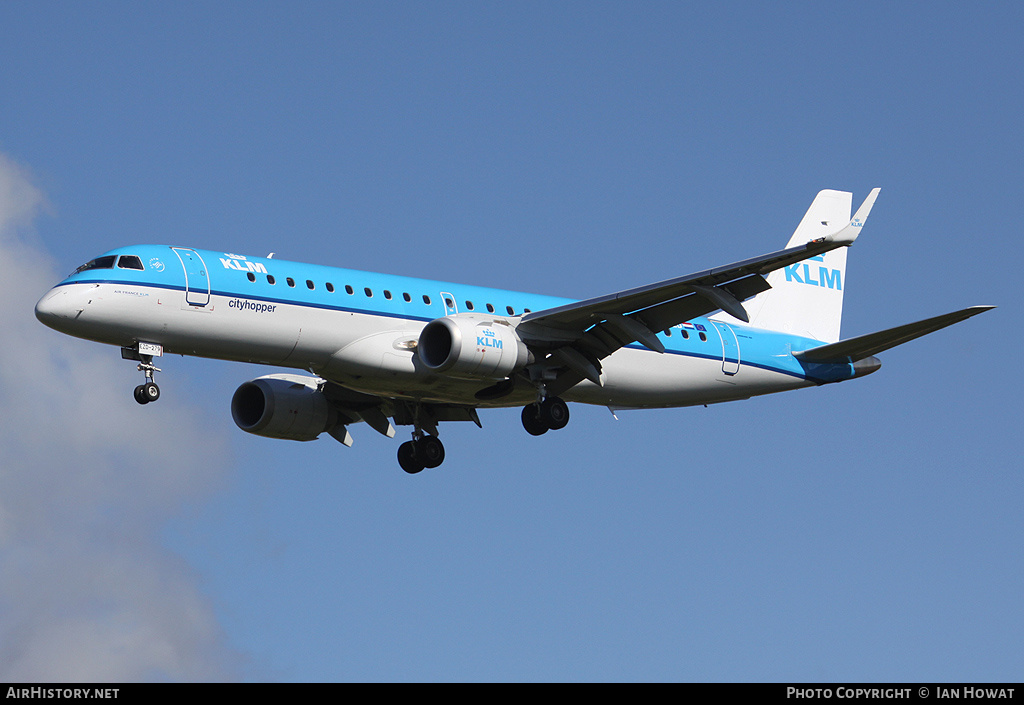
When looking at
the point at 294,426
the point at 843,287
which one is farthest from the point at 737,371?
the point at 294,426

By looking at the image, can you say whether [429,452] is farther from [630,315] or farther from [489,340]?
[630,315]

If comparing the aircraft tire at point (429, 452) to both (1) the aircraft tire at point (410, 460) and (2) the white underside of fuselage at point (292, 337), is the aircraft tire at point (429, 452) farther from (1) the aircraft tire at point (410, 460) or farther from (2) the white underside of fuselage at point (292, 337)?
(2) the white underside of fuselage at point (292, 337)

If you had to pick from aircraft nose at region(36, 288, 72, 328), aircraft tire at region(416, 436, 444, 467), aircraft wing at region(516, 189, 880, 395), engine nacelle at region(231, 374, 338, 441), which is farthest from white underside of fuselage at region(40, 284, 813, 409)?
engine nacelle at region(231, 374, 338, 441)

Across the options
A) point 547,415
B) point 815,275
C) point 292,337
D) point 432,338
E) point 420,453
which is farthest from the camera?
point 815,275

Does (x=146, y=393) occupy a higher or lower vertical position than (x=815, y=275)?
lower

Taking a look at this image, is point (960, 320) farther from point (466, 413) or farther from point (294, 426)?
point (294, 426)

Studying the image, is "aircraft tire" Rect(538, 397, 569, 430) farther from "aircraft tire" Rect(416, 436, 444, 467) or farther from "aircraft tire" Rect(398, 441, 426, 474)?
"aircraft tire" Rect(398, 441, 426, 474)

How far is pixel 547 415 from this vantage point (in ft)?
116

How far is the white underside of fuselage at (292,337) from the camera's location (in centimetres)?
3127

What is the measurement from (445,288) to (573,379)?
13.0ft

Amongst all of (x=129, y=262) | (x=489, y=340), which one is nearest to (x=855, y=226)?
(x=489, y=340)

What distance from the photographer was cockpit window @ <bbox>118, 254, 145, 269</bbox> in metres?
31.6

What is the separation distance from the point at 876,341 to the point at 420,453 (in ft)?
41.2

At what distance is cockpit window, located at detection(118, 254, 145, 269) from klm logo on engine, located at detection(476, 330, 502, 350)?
306 inches
